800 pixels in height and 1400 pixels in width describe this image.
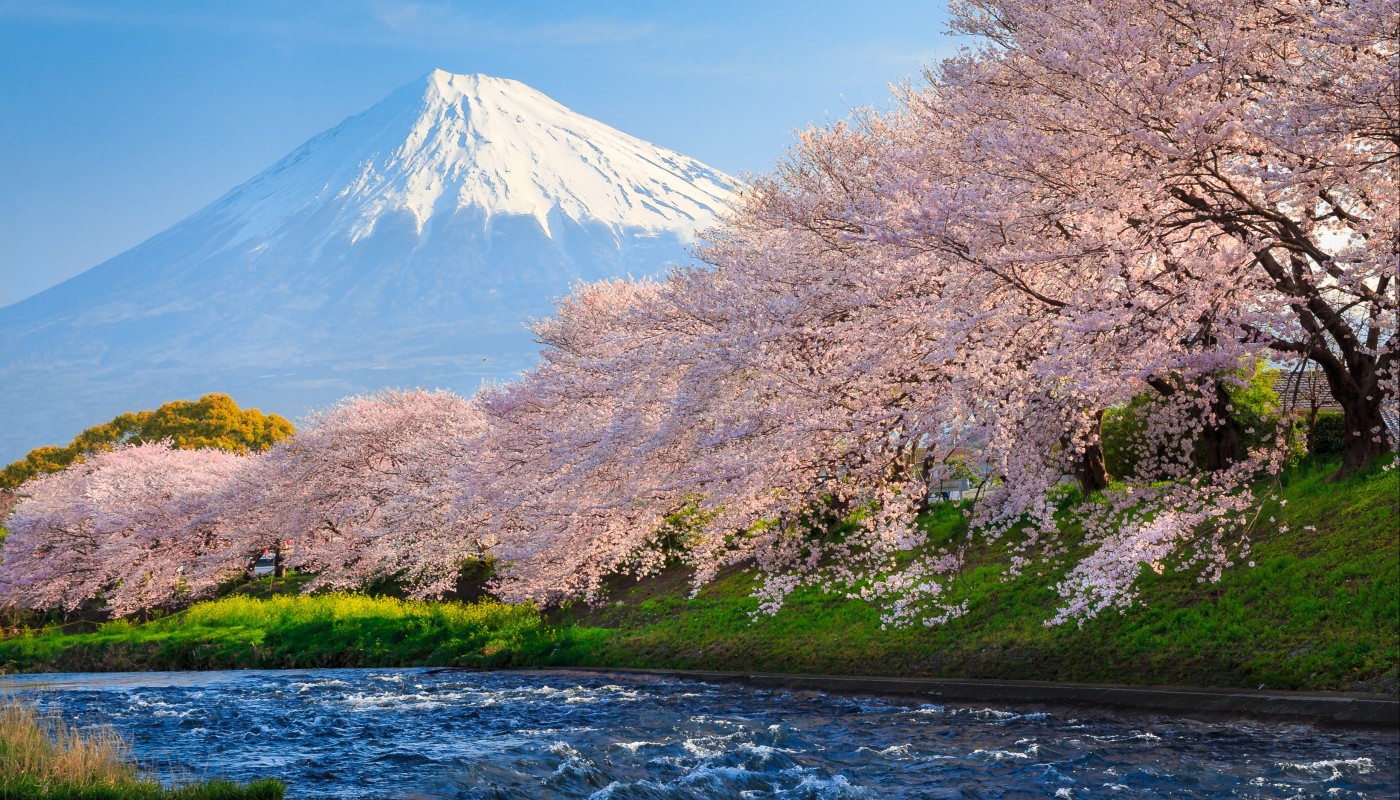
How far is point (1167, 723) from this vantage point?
10922mm

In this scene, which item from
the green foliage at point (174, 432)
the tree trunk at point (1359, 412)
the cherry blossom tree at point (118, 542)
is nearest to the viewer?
the tree trunk at point (1359, 412)

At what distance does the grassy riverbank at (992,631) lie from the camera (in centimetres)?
1187

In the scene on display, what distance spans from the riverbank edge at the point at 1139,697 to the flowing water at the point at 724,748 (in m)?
0.31

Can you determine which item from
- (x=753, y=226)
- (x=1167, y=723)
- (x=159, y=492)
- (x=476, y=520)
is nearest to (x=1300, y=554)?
(x=1167, y=723)

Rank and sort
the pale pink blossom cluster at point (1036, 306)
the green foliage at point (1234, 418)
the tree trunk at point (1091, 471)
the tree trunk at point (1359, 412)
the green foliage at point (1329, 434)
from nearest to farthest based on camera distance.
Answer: the pale pink blossom cluster at point (1036, 306) < the tree trunk at point (1359, 412) < the green foliage at point (1329, 434) < the tree trunk at point (1091, 471) < the green foliage at point (1234, 418)

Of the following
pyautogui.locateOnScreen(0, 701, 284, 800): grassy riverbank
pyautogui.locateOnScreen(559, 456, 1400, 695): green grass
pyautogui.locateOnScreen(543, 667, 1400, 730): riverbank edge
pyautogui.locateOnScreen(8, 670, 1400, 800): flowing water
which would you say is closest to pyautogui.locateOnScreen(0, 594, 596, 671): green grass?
pyautogui.locateOnScreen(559, 456, 1400, 695): green grass

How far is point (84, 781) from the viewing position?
29.3ft

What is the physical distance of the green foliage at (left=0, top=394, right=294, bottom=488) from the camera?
208ft

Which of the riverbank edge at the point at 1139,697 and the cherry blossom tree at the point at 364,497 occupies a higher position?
the cherry blossom tree at the point at 364,497

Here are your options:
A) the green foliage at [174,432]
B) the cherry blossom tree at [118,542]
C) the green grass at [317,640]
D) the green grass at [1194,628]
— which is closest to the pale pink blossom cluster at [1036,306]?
the green grass at [1194,628]

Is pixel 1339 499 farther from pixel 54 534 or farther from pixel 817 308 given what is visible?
pixel 54 534

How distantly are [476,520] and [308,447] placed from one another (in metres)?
12.3

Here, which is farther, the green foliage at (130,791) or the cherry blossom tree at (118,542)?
the cherry blossom tree at (118,542)

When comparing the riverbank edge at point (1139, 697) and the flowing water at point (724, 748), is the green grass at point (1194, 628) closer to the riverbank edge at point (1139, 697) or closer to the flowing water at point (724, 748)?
the riverbank edge at point (1139, 697)
